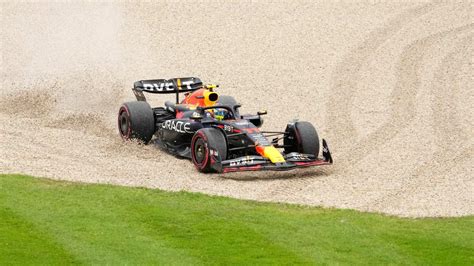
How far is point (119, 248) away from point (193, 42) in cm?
2168

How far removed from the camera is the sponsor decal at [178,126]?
84.6ft

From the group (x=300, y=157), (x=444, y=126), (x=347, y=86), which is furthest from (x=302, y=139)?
(x=347, y=86)

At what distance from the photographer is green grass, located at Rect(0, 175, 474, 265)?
1753 cm

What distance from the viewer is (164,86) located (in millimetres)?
28781

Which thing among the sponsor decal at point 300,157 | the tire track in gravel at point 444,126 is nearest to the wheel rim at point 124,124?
the sponsor decal at point 300,157

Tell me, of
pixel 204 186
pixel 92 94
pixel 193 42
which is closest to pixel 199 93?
pixel 204 186

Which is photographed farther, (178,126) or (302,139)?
(178,126)

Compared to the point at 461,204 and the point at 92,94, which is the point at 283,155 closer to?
the point at 461,204

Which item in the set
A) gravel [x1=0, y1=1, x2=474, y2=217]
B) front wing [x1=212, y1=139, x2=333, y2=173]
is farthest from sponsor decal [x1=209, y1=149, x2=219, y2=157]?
gravel [x1=0, y1=1, x2=474, y2=217]

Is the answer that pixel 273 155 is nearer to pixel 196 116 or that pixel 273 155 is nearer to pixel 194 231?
pixel 196 116

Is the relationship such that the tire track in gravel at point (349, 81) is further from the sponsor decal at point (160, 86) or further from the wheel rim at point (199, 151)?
the sponsor decal at point (160, 86)

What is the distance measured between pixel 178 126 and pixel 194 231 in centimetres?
733

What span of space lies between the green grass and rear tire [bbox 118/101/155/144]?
5.18 m

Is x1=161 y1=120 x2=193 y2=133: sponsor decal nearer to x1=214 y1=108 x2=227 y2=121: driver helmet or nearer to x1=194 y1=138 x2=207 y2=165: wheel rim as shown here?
x1=214 y1=108 x2=227 y2=121: driver helmet
